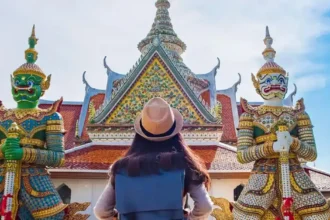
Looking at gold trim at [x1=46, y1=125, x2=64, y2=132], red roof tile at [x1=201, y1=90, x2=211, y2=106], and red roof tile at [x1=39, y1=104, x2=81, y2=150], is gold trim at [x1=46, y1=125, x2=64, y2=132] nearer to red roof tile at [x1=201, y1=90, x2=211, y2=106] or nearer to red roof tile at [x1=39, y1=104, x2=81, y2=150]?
red roof tile at [x1=39, y1=104, x2=81, y2=150]

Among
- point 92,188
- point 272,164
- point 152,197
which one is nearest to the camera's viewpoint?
point 152,197

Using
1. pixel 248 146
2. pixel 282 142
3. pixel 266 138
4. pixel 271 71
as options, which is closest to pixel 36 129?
pixel 248 146

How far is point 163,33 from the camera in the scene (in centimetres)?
1315

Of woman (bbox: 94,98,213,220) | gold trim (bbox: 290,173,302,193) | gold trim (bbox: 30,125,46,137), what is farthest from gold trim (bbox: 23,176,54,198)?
woman (bbox: 94,98,213,220)

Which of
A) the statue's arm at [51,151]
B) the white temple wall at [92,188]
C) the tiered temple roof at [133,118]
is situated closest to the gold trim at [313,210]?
the tiered temple roof at [133,118]

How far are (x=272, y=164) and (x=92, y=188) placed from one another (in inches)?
144

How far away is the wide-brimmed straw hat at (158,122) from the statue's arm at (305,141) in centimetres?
350

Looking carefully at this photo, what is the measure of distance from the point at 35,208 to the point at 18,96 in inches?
65.6

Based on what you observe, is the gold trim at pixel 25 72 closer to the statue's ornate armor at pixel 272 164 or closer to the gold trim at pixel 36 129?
the gold trim at pixel 36 129

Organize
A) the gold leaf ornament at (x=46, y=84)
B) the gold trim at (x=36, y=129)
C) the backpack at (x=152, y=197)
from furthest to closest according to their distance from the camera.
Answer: the gold leaf ornament at (x=46, y=84), the gold trim at (x=36, y=129), the backpack at (x=152, y=197)

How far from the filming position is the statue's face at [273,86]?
618cm

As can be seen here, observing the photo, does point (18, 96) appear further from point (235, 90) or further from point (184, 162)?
point (235, 90)

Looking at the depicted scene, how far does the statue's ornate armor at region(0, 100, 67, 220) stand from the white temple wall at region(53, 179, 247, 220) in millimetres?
2159

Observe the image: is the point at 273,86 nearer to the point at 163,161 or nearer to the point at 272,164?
the point at 272,164
